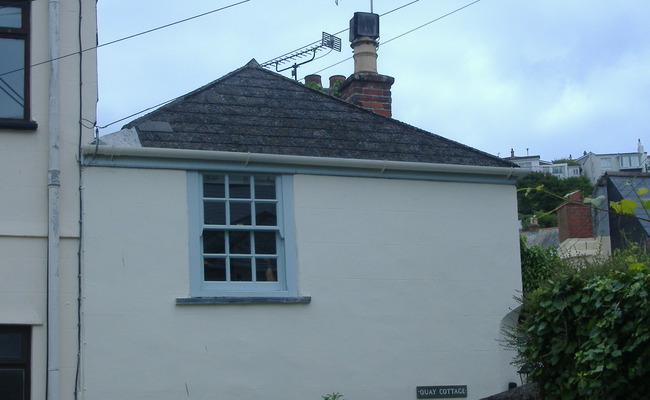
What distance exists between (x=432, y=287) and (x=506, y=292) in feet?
3.32

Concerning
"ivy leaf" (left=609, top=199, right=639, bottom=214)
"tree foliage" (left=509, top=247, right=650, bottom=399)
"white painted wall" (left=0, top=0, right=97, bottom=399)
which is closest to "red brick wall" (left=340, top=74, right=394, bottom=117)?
"white painted wall" (left=0, top=0, right=97, bottom=399)

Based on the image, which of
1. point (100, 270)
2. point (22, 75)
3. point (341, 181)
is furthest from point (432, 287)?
point (22, 75)

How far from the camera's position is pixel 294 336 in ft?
34.5

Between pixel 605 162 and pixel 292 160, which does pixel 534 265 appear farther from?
pixel 605 162

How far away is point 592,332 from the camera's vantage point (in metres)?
7.76

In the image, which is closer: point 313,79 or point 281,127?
point 281,127

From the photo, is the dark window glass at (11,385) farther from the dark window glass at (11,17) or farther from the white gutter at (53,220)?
the dark window glass at (11,17)

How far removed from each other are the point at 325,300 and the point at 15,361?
350 centimetres

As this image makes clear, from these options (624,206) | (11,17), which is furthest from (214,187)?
(624,206)

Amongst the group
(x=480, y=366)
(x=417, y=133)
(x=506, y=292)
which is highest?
(x=417, y=133)

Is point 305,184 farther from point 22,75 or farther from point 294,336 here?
point 22,75

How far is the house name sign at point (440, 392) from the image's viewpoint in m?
10.9

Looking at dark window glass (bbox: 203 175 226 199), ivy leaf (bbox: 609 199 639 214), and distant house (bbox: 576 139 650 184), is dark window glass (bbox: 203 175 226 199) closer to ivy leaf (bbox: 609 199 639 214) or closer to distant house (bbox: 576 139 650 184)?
ivy leaf (bbox: 609 199 639 214)

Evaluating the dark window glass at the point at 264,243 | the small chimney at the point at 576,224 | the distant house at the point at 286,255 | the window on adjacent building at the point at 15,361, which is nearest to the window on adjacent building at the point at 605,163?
the small chimney at the point at 576,224
